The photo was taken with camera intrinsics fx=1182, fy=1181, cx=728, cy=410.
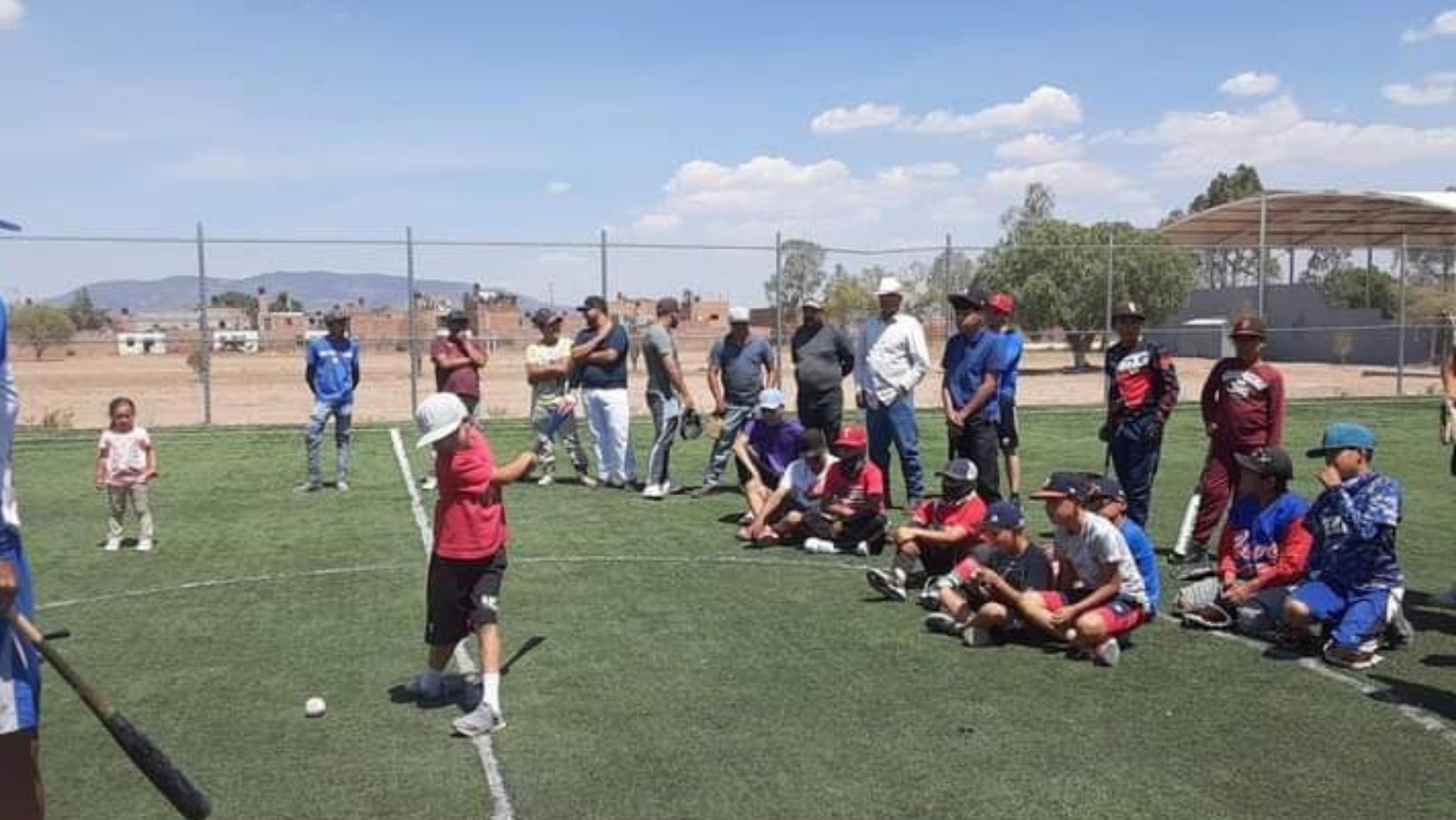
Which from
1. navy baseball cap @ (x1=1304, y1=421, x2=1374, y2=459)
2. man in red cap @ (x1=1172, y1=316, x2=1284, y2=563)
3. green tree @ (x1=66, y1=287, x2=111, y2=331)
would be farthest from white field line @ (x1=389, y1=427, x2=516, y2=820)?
green tree @ (x1=66, y1=287, x2=111, y2=331)

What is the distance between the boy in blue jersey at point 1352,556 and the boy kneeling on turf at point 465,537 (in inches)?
172

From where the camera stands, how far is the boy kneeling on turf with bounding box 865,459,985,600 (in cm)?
776

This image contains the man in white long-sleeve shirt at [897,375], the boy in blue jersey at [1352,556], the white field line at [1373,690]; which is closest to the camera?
the white field line at [1373,690]

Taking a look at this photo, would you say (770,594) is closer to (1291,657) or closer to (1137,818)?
(1291,657)

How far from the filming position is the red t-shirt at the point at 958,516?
25.4 feet

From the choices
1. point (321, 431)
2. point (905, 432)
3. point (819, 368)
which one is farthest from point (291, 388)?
point (905, 432)

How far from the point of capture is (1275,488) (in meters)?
7.26

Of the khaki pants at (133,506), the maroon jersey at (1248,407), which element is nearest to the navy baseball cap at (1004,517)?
the maroon jersey at (1248,407)

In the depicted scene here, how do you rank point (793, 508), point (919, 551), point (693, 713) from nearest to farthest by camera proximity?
point (693, 713) < point (919, 551) < point (793, 508)

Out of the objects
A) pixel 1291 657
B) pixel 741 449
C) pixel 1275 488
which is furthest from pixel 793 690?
pixel 741 449

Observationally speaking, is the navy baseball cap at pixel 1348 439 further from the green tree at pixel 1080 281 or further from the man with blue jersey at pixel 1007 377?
the green tree at pixel 1080 281

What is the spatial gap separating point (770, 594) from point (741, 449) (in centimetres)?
275

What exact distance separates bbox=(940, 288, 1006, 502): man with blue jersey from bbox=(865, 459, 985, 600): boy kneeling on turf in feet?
5.63

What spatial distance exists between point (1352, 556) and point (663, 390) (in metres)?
7.13
